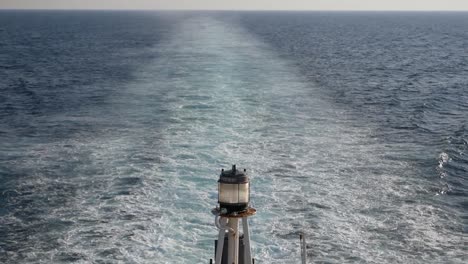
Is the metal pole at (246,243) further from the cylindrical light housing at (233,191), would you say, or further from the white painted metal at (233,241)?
the cylindrical light housing at (233,191)

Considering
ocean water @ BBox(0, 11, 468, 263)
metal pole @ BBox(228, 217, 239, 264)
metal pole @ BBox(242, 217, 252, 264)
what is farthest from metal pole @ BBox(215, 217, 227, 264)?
ocean water @ BBox(0, 11, 468, 263)

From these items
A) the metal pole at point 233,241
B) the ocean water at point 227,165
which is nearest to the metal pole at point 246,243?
the metal pole at point 233,241

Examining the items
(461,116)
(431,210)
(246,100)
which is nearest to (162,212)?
(431,210)

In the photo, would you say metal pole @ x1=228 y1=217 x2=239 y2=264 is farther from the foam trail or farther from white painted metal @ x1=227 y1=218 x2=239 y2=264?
the foam trail

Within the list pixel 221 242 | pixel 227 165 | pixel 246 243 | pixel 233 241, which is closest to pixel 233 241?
pixel 233 241

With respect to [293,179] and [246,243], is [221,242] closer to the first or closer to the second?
[246,243]

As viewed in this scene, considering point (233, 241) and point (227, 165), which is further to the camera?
point (227, 165)

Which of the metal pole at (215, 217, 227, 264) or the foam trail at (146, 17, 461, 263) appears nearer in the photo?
the metal pole at (215, 217, 227, 264)
